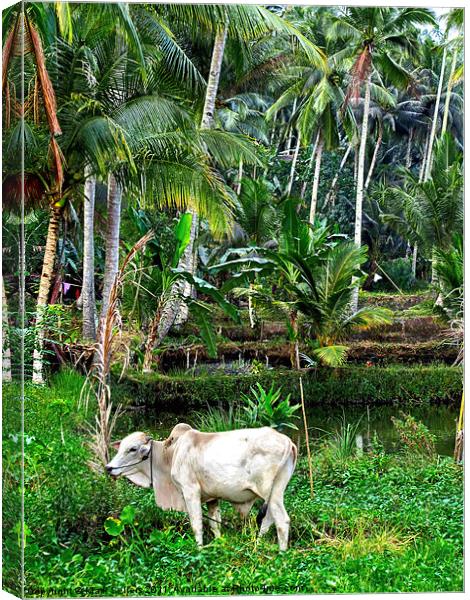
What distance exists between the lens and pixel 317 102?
685 cm

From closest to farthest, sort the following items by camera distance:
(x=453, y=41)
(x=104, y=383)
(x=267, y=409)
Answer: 1. (x=104, y=383)
2. (x=267, y=409)
3. (x=453, y=41)

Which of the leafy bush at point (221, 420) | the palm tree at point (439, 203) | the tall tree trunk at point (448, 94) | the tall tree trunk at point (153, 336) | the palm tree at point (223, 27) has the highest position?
the palm tree at point (223, 27)

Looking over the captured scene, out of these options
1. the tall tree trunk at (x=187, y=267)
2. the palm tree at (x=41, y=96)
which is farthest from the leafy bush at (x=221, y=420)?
the palm tree at (x=41, y=96)

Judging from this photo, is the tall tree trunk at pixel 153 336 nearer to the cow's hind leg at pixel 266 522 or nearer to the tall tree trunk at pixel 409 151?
the cow's hind leg at pixel 266 522

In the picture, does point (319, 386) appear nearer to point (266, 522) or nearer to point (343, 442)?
point (343, 442)

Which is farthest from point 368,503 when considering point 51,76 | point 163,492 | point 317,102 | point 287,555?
point 51,76

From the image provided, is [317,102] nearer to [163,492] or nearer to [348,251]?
[348,251]

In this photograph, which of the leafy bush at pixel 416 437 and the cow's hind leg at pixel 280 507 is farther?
the leafy bush at pixel 416 437

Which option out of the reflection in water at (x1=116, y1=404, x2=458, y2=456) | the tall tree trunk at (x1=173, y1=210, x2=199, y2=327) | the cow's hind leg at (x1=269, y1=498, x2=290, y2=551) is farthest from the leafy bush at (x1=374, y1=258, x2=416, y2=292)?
the cow's hind leg at (x1=269, y1=498, x2=290, y2=551)

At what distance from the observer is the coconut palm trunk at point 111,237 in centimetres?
638

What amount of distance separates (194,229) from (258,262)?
77 centimetres

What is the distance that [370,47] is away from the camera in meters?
6.91

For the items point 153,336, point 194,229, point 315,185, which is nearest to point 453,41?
point 315,185

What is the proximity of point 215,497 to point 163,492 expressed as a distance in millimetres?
312
